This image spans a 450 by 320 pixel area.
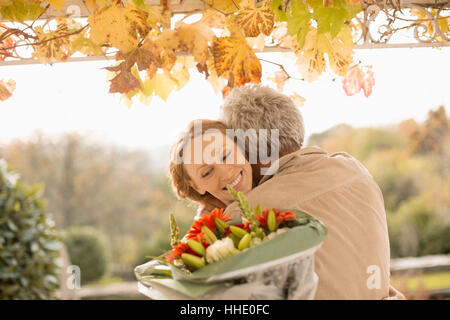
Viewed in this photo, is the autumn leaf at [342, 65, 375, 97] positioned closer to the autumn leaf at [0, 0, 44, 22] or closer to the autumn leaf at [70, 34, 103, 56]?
the autumn leaf at [70, 34, 103, 56]

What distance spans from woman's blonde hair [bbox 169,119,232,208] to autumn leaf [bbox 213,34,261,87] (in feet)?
0.50

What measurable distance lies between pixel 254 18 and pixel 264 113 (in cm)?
27

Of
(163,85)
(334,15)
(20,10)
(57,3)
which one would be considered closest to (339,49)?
(334,15)

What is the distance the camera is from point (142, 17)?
1.11 metres

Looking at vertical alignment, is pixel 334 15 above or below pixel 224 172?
above

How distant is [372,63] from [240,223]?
768 mm

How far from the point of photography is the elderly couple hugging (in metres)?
1.06

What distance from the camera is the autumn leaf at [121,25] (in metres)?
1.09

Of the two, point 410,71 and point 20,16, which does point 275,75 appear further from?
point 410,71

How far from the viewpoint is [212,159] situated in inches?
51.1

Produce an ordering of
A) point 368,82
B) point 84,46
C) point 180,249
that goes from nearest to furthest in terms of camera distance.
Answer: point 180,249 → point 84,46 → point 368,82

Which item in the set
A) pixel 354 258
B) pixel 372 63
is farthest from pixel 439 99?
pixel 354 258

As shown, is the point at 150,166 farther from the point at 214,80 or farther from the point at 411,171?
the point at 214,80

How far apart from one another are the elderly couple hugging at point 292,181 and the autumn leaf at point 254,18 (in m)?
0.19
